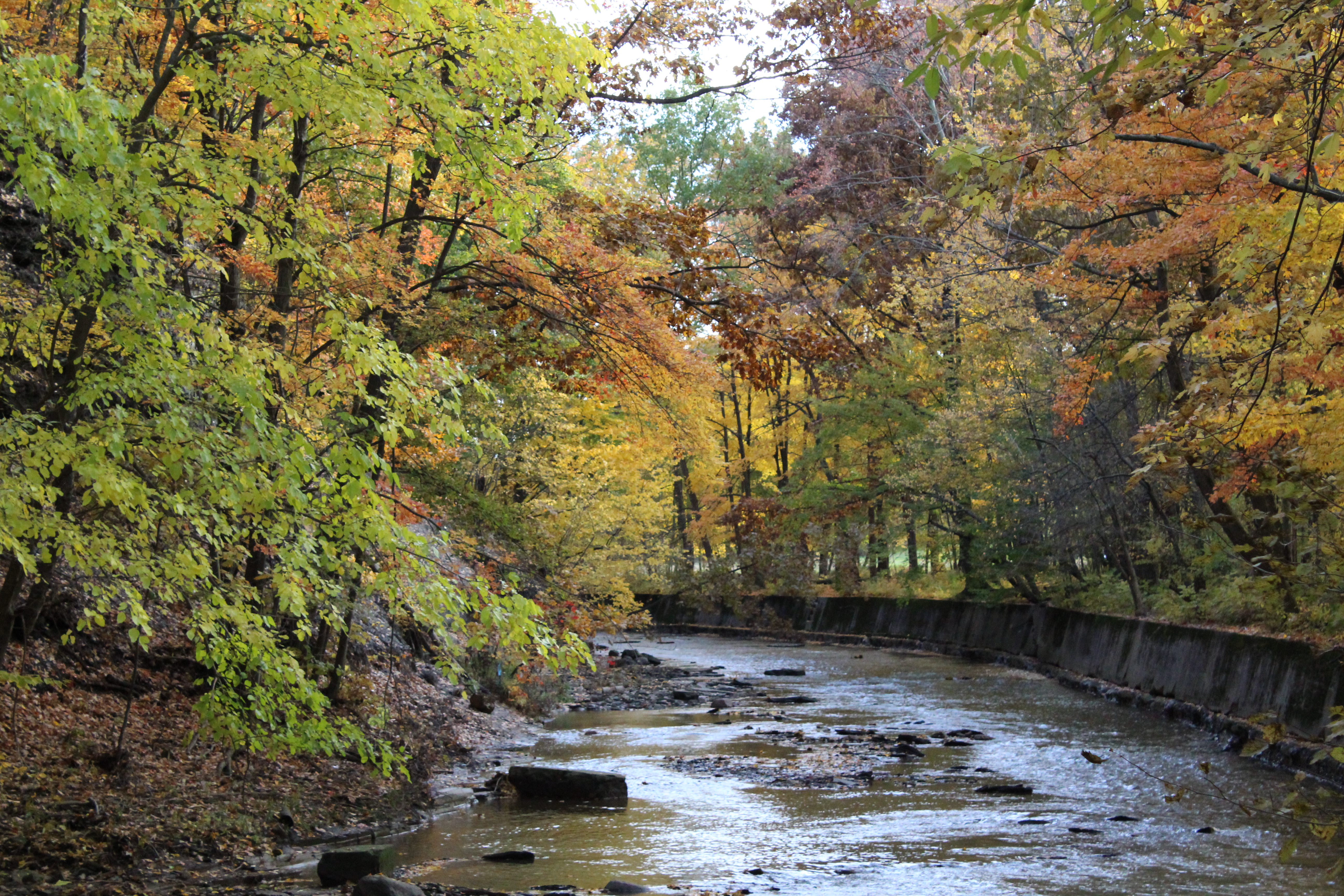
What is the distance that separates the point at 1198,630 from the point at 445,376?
1399 cm

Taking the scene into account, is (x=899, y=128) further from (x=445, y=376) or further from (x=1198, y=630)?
(x=445, y=376)

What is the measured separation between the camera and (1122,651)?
20.5m

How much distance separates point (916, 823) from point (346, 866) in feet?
17.2

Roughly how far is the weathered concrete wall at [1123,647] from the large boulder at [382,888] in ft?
17.3

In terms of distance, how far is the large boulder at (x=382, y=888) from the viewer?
7.18 meters

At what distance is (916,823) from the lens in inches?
411

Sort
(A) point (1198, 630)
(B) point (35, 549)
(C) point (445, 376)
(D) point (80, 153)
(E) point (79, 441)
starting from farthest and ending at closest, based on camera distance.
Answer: (A) point (1198, 630) → (C) point (445, 376) → (B) point (35, 549) → (E) point (79, 441) → (D) point (80, 153)

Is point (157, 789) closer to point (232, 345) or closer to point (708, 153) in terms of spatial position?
point (232, 345)

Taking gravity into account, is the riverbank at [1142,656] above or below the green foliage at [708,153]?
below

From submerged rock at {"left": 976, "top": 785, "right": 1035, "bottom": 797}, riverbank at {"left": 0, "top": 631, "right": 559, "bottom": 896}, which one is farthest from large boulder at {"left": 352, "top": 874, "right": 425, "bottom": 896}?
→ submerged rock at {"left": 976, "top": 785, "right": 1035, "bottom": 797}

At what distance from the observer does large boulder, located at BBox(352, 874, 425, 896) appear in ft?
23.6

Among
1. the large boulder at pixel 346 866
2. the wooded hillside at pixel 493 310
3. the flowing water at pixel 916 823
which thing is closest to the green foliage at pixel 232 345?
the wooded hillside at pixel 493 310

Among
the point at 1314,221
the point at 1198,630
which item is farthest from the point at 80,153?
the point at 1198,630

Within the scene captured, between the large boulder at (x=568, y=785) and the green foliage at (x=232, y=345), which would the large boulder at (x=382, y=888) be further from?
the large boulder at (x=568, y=785)
